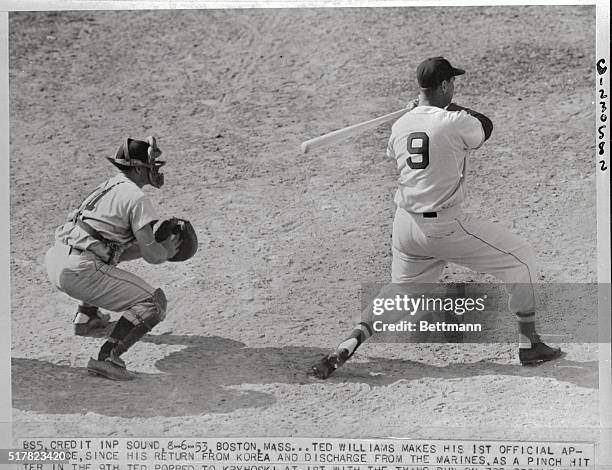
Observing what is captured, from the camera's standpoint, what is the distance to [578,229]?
8.16 metres

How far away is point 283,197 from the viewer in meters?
8.43

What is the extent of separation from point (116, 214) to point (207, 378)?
1.19 m

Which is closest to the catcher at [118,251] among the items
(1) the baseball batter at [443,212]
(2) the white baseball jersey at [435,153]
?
(1) the baseball batter at [443,212]

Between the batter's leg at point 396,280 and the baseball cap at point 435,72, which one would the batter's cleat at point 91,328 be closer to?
the batter's leg at point 396,280

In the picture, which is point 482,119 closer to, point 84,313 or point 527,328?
point 527,328

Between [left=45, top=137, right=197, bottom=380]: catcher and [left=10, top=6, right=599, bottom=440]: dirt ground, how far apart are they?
152mm

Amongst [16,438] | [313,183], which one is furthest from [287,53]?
[16,438]

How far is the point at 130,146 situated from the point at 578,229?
114 inches

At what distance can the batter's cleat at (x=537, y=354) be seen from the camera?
8.02 m

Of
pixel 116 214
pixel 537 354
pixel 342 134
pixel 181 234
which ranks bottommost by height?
pixel 537 354

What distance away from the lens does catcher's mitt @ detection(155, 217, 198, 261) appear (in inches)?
318

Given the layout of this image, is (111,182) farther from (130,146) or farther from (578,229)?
(578,229)

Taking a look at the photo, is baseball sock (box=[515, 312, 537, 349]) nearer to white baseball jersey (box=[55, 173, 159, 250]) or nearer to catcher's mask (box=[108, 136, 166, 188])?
white baseball jersey (box=[55, 173, 159, 250])

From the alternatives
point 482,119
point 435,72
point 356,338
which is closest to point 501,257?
point 482,119
